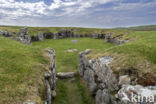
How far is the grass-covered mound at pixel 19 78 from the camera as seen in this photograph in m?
10.5

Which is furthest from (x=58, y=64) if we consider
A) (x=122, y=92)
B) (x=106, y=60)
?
(x=122, y=92)

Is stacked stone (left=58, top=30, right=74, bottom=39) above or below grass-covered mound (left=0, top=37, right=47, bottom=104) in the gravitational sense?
above

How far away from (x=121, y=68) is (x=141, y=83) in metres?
2.51

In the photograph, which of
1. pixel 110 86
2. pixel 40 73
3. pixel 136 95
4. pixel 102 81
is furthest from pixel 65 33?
pixel 136 95

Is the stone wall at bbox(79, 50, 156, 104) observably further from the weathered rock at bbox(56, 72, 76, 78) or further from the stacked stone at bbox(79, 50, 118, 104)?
the weathered rock at bbox(56, 72, 76, 78)

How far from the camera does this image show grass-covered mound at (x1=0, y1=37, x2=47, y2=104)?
10.5 metres

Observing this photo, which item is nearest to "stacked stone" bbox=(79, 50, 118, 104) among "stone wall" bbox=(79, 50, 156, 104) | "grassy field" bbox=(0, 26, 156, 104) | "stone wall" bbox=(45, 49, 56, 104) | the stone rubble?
"stone wall" bbox=(79, 50, 156, 104)

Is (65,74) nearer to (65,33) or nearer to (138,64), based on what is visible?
(138,64)

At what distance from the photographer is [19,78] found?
12688mm

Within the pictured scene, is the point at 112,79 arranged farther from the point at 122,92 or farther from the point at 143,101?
the point at 143,101

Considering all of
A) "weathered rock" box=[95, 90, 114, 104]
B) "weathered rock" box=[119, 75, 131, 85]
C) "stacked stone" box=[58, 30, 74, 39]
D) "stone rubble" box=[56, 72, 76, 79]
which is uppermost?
"stacked stone" box=[58, 30, 74, 39]

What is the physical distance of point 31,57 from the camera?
18.0 meters
